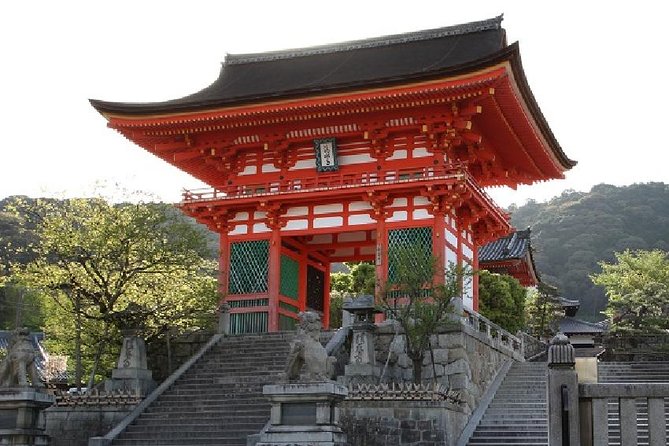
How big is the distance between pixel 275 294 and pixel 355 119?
599cm

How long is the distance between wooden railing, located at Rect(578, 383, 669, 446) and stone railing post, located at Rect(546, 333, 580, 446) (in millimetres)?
144

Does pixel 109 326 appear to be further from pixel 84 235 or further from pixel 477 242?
pixel 477 242

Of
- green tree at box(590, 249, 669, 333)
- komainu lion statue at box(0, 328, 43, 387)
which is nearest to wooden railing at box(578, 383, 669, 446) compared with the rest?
komainu lion statue at box(0, 328, 43, 387)

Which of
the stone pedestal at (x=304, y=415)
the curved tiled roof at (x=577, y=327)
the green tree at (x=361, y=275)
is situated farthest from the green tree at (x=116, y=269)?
the curved tiled roof at (x=577, y=327)

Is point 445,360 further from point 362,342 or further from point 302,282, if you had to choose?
point 302,282

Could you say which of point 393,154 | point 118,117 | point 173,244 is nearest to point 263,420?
point 173,244

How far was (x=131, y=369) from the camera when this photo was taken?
73.2ft

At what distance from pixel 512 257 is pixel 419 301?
26219mm

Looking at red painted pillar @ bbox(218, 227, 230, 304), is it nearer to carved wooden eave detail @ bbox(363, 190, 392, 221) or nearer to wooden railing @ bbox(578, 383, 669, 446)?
carved wooden eave detail @ bbox(363, 190, 392, 221)

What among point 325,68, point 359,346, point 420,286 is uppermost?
point 325,68

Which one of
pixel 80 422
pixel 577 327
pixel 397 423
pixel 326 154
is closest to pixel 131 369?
pixel 80 422

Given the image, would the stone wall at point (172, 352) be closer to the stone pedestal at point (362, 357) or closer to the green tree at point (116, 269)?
the green tree at point (116, 269)

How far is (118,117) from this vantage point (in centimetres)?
2712

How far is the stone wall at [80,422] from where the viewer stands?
846 inches
